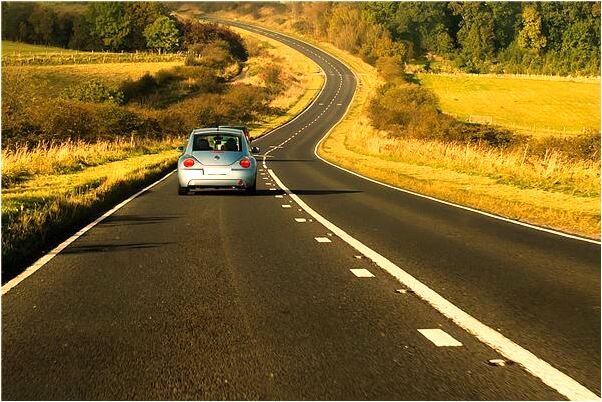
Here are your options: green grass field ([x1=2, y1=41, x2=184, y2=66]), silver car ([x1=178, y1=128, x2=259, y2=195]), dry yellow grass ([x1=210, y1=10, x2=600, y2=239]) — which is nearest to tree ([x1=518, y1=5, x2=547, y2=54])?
green grass field ([x1=2, y1=41, x2=184, y2=66])

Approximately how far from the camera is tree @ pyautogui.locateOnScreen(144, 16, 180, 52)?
414 ft

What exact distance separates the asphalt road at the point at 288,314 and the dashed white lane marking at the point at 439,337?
0.20ft

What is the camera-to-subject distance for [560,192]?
1914 cm

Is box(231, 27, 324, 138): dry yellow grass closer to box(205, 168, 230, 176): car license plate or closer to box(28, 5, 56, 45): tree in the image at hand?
box(28, 5, 56, 45): tree

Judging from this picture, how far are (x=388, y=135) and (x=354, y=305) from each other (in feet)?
160

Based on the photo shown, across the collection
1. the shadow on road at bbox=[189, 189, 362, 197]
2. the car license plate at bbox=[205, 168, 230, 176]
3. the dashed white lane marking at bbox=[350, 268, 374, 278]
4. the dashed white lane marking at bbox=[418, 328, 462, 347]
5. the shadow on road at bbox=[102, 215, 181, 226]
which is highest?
the dashed white lane marking at bbox=[418, 328, 462, 347]

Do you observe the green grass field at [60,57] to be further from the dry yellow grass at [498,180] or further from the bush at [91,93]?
the dry yellow grass at [498,180]

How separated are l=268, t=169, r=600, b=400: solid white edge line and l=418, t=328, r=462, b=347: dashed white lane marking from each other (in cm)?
22

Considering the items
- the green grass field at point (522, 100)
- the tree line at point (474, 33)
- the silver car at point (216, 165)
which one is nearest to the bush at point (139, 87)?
the green grass field at point (522, 100)

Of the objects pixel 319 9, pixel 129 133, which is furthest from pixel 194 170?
pixel 319 9

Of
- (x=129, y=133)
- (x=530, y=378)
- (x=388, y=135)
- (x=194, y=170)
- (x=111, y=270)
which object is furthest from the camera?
(x=388, y=135)

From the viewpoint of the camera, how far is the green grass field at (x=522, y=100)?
8169 centimetres

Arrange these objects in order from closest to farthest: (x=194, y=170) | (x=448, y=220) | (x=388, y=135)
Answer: (x=448, y=220), (x=194, y=170), (x=388, y=135)

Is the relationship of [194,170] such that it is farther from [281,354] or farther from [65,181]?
[281,354]
